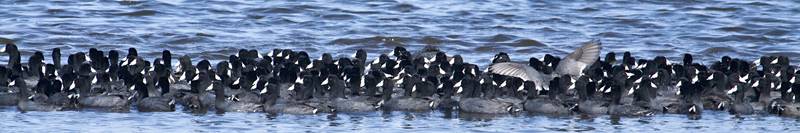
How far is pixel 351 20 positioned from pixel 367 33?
3.35m

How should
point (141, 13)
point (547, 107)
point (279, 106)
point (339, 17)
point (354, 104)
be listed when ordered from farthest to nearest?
point (339, 17) → point (141, 13) → point (354, 104) → point (547, 107) → point (279, 106)

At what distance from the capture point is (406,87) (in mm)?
15852

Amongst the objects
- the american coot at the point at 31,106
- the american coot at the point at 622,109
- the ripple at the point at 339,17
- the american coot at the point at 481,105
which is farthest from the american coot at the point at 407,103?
the ripple at the point at 339,17

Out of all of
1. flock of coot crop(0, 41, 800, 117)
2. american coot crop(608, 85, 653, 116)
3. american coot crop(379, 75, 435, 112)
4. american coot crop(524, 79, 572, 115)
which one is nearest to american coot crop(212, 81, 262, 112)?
flock of coot crop(0, 41, 800, 117)

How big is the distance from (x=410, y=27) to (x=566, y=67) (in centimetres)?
1377

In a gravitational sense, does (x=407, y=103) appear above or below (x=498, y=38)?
below

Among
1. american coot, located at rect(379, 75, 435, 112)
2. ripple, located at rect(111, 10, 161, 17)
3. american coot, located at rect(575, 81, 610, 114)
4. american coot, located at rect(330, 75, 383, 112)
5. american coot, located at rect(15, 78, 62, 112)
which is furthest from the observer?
ripple, located at rect(111, 10, 161, 17)

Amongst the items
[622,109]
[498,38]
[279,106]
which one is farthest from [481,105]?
[498,38]

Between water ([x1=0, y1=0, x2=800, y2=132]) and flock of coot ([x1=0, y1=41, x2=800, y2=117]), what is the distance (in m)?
0.94

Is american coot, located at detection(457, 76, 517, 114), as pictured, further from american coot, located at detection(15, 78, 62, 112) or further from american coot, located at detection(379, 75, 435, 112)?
american coot, located at detection(15, 78, 62, 112)

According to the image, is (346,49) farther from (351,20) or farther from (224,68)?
(224,68)

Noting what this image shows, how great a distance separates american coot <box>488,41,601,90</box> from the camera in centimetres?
1647

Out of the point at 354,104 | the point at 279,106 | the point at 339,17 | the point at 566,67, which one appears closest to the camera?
the point at 279,106

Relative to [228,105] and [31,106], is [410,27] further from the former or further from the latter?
[31,106]
